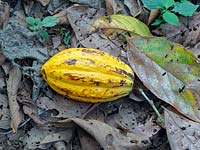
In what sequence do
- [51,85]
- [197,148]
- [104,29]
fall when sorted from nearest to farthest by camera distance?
[197,148], [51,85], [104,29]

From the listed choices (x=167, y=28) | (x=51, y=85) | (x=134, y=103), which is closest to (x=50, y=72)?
(x=51, y=85)

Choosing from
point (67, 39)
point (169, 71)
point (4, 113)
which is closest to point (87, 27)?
point (67, 39)

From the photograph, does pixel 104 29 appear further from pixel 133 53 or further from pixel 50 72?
pixel 50 72

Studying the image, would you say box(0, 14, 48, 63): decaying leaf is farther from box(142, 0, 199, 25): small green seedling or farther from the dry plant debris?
box(142, 0, 199, 25): small green seedling

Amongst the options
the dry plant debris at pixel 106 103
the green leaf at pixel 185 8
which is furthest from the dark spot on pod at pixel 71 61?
the green leaf at pixel 185 8

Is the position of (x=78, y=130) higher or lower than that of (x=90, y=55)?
lower

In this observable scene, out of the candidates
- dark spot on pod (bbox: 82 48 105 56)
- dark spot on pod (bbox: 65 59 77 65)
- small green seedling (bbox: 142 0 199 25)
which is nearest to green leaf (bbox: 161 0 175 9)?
small green seedling (bbox: 142 0 199 25)

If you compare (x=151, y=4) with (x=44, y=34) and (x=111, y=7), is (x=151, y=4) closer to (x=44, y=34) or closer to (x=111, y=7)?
(x=111, y=7)
